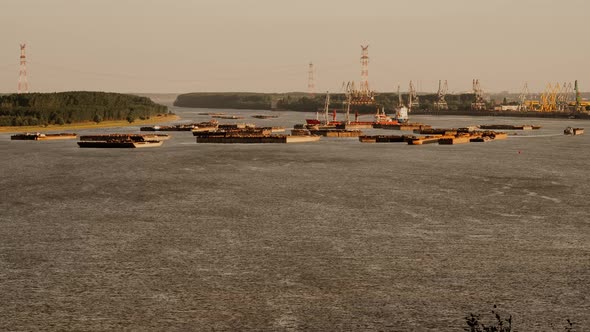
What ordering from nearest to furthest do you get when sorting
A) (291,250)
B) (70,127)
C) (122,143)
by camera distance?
(291,250)
(122,143)
(70,127)

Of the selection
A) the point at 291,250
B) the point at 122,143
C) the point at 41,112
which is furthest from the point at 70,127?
the point at 291,250

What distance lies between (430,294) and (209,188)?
34.0m

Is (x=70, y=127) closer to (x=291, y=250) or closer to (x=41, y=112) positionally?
(x=41, y=112)

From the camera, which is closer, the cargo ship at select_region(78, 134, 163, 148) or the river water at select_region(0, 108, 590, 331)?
the river water at select_region(0, 108, 590, 331)

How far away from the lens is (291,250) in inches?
1335

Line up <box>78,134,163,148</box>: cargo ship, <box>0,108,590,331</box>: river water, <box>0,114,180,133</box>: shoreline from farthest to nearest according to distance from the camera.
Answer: <box>0,114,180,133</box>: shoreline < <box>78,134,163,148</box>: cargo ship < <box>0,108,590,331</box>: river water

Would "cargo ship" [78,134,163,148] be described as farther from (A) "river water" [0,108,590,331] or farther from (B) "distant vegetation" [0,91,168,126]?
(B) "distant vegetation" [0,91,168,126]

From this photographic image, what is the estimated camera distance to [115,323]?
909 inches

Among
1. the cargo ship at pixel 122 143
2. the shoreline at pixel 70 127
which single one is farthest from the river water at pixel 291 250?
the shoreline at pixel 70 127

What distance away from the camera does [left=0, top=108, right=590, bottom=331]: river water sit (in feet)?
79.8

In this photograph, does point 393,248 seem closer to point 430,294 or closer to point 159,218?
point 430,294

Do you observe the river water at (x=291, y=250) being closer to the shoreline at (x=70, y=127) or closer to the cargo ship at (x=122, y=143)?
the cargo ship at (x=122, y=143)

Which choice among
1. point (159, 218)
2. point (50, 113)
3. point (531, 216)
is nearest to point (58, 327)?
point (159, 218)

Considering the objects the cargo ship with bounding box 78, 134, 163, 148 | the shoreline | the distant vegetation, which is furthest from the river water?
the distant vegetation
